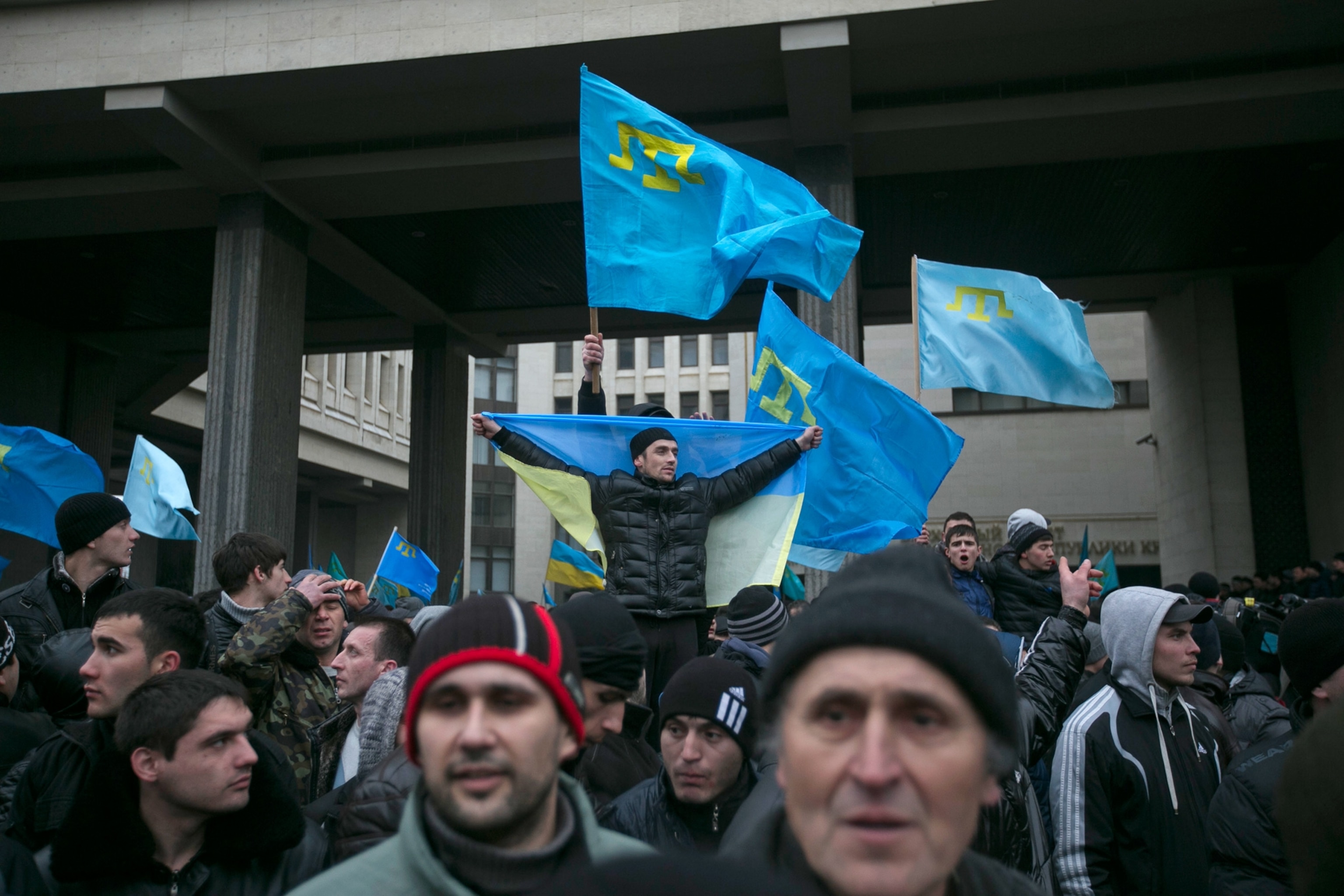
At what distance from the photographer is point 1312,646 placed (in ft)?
12.8

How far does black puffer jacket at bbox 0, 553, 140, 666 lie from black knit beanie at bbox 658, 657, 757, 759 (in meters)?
2.95

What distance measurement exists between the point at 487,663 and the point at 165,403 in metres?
28.4

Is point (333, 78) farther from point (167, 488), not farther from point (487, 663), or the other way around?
point (487, 663)

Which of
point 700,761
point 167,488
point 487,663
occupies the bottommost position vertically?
point 700,761

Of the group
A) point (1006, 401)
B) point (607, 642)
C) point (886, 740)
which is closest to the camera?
point (886, 740)

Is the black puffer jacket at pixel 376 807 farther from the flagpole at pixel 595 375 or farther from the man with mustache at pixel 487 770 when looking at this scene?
the flagpole at pixel 595 375

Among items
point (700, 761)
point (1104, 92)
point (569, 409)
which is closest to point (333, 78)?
point (1104, 92)

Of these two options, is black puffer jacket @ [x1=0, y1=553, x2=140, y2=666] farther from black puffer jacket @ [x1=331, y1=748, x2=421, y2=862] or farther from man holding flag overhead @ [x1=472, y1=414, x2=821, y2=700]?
black puffer jacket @ [x1=331, y1=748, x2=421, y2=862]

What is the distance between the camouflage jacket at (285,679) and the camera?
423 centimetres

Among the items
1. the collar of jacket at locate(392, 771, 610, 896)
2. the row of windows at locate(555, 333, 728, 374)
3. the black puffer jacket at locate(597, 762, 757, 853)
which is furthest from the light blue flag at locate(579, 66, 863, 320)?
the row of windows at locate(555, 333, 728, 374)

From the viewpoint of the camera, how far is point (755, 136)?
1412 centimetres

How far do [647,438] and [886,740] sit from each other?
5.05m

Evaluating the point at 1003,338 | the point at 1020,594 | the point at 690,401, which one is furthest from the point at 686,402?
the point at 1020,594

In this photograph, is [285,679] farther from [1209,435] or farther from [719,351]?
[719,351]
